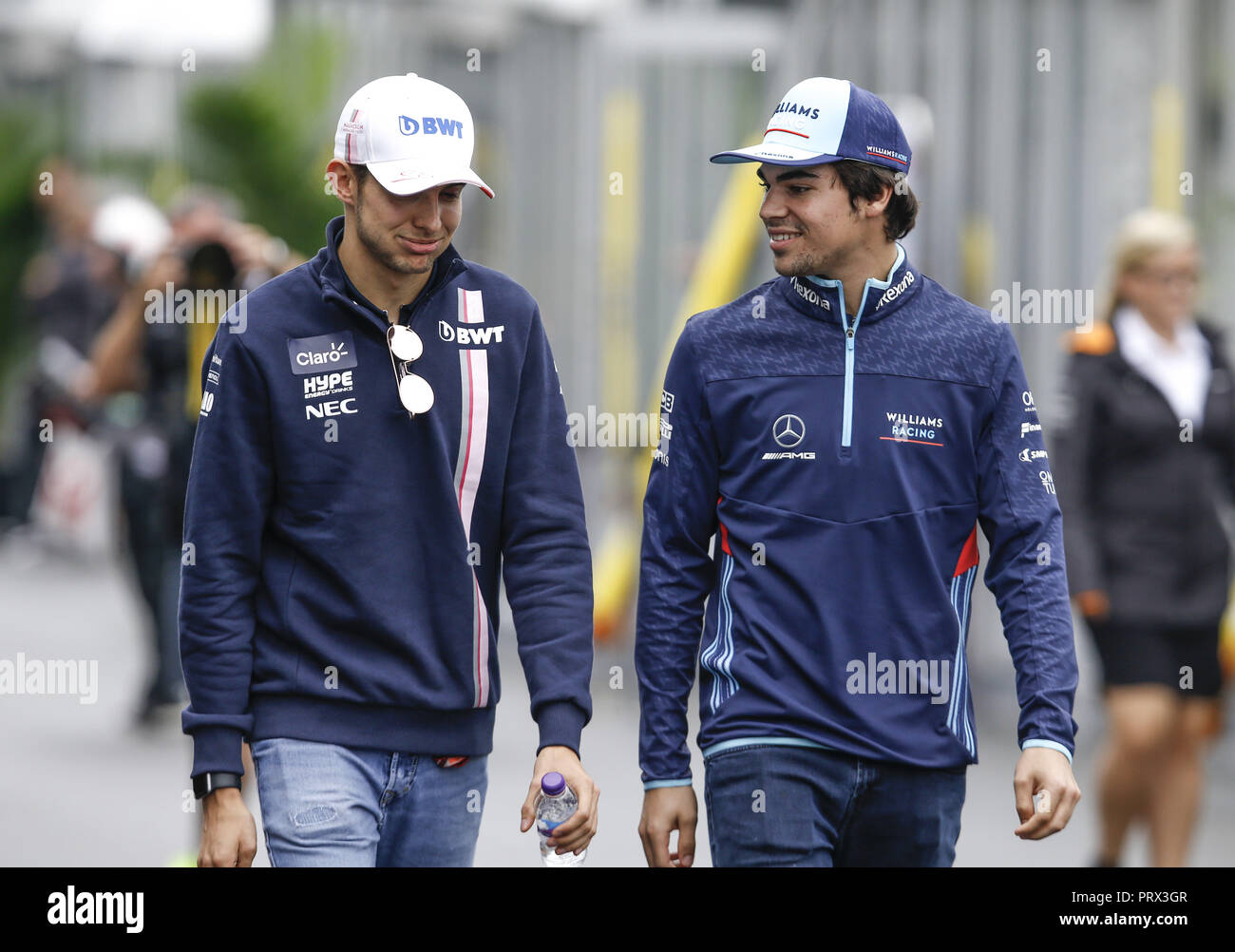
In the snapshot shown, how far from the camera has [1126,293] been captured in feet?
20.6

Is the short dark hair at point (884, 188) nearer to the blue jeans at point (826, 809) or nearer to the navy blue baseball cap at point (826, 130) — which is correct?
the navy blue baseball cap at point (826, 130)

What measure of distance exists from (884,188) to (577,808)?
1.26m

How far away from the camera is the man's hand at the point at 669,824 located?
369 centimetres

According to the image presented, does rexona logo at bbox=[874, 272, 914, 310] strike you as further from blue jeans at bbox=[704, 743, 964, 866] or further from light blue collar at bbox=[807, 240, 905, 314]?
blue jeans at bbox=[704, 743, 964, 866]

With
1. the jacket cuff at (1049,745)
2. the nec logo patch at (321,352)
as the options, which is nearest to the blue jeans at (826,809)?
the jacket cuff at (1049,745)

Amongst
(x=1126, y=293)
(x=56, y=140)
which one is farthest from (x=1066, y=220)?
(x=56, y=140)

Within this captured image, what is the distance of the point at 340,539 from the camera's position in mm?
3588

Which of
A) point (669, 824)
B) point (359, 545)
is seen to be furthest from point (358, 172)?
point (669, 824)

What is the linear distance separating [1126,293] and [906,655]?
2.97m

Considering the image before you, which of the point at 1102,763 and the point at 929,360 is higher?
the point at 929,360

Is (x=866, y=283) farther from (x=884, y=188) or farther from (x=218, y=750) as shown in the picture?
(x=218, y=750)

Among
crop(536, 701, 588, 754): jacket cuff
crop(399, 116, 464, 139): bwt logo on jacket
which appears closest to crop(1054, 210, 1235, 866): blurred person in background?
crop(536, 701, 588, 754): jacket cuff

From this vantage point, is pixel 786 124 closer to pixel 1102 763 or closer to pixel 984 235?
pixel 1102 763

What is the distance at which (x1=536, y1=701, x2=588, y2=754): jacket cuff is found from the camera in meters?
3.64
